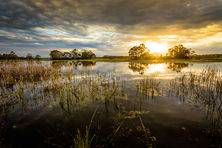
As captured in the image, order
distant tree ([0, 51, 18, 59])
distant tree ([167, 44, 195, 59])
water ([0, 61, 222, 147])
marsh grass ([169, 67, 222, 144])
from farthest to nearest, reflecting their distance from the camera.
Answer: distant tree ([0, 51, 18, 59]) → distant tree ([167, 44, 195, 59]) → marsh grass ([169, 67, 222, 144]) → water ([0, 61, 222, 147])

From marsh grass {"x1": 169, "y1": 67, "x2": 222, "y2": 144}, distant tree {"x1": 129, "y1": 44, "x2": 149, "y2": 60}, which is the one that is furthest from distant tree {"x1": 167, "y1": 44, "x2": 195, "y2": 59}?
marsh grass {"x1": 169, "y1": 67, "x2": 222, "y2": 144}

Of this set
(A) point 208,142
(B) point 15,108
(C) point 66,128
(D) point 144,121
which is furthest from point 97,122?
(B) point 15,108

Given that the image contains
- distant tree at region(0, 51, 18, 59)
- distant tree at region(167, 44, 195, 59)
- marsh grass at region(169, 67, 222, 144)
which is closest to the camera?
marsh grass at region(169, 67, 222, 144)

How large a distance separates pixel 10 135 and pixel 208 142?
826 centimetres

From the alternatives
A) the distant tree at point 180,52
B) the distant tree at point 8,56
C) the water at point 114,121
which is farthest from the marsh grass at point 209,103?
the distant tree at point 8,56

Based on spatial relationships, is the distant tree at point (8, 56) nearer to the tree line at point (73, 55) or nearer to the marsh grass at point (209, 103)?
the tree line at point (73, 55)

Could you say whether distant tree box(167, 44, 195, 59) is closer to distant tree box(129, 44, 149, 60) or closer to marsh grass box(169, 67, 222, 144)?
distant tree box(129, 44, 149, 60)

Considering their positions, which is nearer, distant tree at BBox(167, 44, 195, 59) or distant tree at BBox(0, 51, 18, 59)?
distant tree at BBox(167, 44, 195, 59)

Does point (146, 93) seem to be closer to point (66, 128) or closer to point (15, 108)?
point (66, 128)

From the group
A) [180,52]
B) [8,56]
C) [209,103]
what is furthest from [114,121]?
[8,56]

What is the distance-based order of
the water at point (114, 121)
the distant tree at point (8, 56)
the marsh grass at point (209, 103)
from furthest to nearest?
the distant tree at point (8, 56) < the marsh grass at point (209, 103) < the water at point (114, 121)

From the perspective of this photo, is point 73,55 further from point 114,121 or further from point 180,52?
point 114,121

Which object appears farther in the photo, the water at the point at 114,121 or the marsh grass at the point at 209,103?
the marsh grass at the point at 209,103

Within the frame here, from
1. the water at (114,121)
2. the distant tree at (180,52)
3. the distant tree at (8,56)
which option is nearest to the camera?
the water at (114,121)
